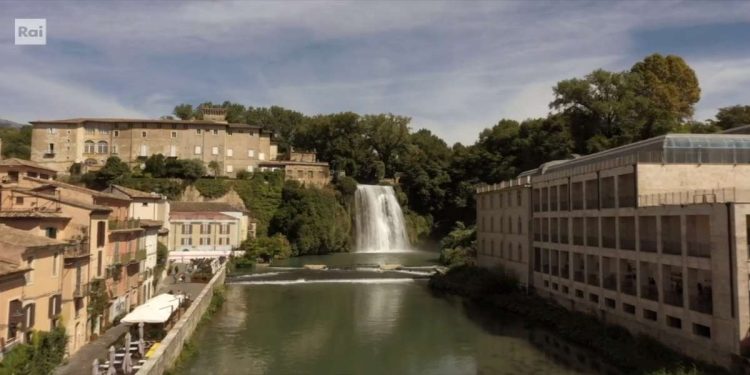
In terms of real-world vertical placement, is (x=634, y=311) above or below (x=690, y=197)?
below

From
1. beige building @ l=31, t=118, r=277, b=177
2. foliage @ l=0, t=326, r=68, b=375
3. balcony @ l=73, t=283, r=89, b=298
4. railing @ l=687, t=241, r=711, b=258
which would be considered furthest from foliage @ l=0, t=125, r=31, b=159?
railing @ l=687, t=241, r=711, b=258

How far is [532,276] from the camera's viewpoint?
113ft

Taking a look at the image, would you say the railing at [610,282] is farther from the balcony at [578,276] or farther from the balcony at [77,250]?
the balcony at [77,250]

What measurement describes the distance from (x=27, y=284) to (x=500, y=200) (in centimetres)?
3059

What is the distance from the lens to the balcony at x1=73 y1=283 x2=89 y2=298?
2037 cm

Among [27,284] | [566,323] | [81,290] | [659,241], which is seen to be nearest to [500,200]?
[566,323]

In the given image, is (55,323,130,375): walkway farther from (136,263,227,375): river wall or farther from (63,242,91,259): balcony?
(63,242,91,259): balcony

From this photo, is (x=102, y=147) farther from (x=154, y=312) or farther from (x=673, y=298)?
(x=673, y=298)

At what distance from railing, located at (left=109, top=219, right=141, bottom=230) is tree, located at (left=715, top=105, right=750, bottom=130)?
191 feet

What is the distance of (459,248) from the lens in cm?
5512

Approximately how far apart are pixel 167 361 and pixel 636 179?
19.7 meters

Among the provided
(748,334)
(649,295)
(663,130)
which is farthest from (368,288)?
(663,130)

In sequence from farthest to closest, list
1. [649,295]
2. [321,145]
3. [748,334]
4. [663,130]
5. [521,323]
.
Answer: [321,145] < [663,130] < [521,323] < [649,295] < [748,334]

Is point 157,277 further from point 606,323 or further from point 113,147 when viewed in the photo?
point 113,147
